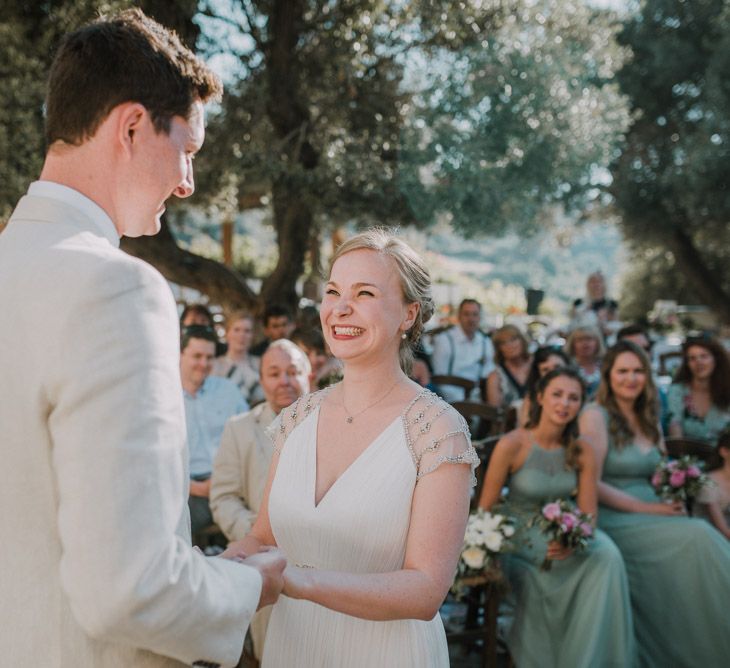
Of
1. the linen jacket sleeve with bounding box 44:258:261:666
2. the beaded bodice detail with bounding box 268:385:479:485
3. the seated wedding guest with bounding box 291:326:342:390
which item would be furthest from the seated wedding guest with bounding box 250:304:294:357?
the linen jacket sleeve with bounding box 44:258:261:666

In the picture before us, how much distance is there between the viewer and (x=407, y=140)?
723 centimetres

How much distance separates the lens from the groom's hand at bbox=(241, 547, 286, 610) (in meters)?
1.35

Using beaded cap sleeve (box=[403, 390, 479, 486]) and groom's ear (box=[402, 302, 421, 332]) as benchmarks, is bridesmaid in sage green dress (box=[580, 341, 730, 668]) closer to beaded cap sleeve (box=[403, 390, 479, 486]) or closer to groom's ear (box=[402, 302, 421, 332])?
groom's ear (box=[402, 302, 421, 332])

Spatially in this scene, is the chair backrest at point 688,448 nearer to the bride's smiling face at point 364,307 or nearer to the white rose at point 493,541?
the white rose at point 493,541

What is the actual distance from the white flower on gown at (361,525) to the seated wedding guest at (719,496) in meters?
2.91

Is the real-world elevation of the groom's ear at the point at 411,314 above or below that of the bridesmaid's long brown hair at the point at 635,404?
above

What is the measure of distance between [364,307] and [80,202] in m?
1.00

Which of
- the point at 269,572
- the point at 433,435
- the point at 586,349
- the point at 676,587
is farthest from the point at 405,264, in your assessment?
the point at 586,349

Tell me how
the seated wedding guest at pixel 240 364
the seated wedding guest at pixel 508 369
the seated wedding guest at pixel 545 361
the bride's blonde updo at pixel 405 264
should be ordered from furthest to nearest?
the seated wedding guest at pixel 508 369 → the seated wedding guest at pixel 240 364 → the seated wedding guest at pixel 545 361 → the bride's blonde updo at pixel 405 264

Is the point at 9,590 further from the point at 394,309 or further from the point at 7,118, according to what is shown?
the point at 7,118

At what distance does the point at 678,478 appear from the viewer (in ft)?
13.9

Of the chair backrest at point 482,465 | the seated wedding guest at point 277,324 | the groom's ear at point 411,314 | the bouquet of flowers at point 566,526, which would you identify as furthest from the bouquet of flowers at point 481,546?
the seated wedding guest at point 277,324

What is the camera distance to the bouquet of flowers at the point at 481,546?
11.8 feet

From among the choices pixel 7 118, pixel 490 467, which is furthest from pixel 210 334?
pixel 7 118
